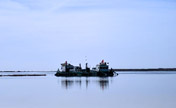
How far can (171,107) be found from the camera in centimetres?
2445

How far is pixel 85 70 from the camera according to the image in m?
117

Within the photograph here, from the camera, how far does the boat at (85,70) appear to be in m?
104

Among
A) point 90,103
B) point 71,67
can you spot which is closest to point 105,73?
point 71,67

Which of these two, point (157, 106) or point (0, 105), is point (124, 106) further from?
point (0, 105)

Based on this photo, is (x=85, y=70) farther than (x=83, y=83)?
Yes

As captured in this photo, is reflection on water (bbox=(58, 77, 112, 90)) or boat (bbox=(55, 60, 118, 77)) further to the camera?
boat (bbox=(55, 60, 118, 77))

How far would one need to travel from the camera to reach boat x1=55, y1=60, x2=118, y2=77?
10425 cm

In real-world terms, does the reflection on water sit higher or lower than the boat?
lower

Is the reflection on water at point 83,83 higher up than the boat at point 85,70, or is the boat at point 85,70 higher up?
the boat at point 85,70

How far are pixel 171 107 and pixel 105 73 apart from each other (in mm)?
79702

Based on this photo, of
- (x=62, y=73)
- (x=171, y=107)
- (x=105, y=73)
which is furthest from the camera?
(x=62, y=73)

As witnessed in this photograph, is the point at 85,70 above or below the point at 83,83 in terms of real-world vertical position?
above

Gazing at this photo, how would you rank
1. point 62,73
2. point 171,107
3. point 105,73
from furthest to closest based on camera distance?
1. point 62,73
2. point 105,73
3. point 171,107

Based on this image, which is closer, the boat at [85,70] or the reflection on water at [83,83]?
the reflection on water at [83,83]
